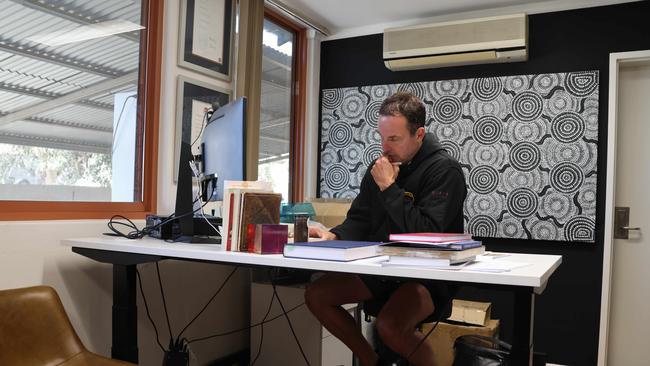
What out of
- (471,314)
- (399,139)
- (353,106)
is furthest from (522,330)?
(353,106)

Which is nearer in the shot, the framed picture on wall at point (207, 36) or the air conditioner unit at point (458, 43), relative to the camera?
the framed picture on wall at point (207, 36)

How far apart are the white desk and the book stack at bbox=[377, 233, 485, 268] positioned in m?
0.06

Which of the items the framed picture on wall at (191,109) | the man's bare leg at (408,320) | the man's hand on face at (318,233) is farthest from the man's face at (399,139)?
the framed picture on wall at (191,109)

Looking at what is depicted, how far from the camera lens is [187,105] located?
9.21 feet

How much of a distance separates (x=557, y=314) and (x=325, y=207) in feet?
5.76

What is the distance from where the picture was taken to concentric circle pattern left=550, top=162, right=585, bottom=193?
3412 millimetres

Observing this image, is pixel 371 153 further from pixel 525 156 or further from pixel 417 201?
pixel 417 201

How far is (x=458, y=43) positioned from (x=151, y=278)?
2.59m

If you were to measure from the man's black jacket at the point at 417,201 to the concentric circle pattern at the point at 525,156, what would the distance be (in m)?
1.66

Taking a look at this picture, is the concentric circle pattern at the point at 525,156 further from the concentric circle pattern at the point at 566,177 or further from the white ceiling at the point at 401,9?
the white ceiling at the point at 401,9

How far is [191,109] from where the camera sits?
112 inches

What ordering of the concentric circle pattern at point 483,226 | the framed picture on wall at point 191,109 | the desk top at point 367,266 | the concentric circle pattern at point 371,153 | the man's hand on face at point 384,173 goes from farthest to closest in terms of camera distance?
the concentric circle pattern at point 371,153 → the concentric circle pattern at point 483,226 → the framed picture on wall at point 191,109 → the man's hand on face at point 384,173 → the desk top at point 367,266

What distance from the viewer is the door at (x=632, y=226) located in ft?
11.3

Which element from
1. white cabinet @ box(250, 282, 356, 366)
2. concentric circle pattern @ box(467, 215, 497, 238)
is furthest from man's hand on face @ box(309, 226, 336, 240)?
concentric circle pattern @ box(467, 215, 497, 238)
